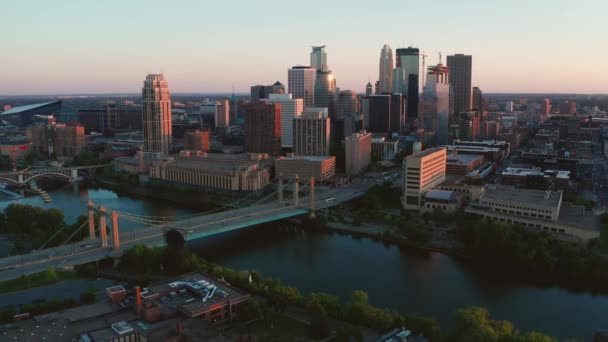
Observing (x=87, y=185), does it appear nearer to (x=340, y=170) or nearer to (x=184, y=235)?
(x=340, y=170)

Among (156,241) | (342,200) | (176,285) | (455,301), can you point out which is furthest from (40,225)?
(455,301)

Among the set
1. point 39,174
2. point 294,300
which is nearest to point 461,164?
point 294,300

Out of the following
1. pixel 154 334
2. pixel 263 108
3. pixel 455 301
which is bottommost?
pixel 455 301

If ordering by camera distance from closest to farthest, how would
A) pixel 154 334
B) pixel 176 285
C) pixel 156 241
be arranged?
1. pixel 154 334
2. pixel 176 285
3. pixel 156 241

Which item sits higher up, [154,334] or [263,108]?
[263,108]

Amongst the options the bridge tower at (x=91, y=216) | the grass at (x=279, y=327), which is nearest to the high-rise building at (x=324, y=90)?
the bridge tower at (x=91, y=216)

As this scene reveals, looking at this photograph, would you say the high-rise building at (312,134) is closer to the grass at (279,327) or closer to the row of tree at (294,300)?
the row of tree at (294,300)
